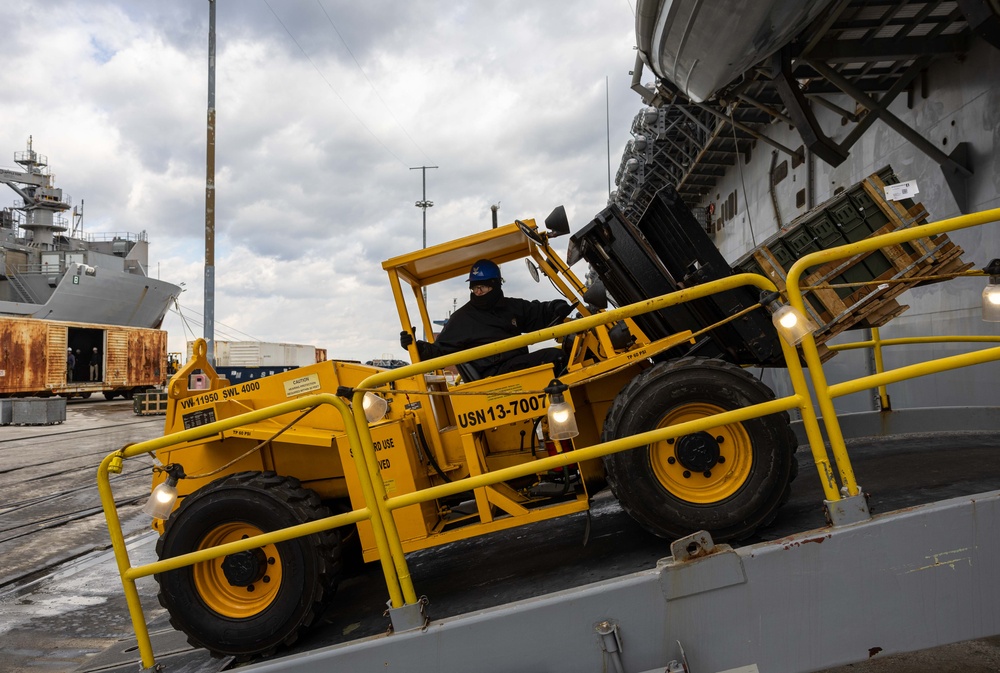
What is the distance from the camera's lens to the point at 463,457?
4.30 m

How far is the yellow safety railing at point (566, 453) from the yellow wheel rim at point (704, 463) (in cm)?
59

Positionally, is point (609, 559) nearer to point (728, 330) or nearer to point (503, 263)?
point (728, 330)

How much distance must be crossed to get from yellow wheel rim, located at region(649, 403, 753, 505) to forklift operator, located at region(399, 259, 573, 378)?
1.09 m

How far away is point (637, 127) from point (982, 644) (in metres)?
19.8

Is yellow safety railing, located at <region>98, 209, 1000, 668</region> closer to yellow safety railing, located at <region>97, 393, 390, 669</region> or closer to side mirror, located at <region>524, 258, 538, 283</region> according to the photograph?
yellow safety railing, located at <region>97, 393, 390, 669</region>

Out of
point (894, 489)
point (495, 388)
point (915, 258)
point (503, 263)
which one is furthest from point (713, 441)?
point (915, 258)

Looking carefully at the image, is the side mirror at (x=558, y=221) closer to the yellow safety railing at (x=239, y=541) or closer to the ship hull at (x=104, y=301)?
the yellow safety railing at (x=239, y=541)

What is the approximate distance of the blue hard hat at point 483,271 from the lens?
4.55 meters

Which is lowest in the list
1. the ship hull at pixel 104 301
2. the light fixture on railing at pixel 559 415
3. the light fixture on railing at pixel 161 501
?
the light fixture on railing at pixel 559 415

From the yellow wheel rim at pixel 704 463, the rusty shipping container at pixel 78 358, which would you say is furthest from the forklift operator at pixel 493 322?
the rusty shipping container at pixel 78 358

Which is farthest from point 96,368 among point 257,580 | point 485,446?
point 485,446

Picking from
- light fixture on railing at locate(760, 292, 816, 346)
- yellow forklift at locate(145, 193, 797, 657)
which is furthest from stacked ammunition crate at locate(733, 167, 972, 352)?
light fixture on railing at locate(760, 292, 816, 346)

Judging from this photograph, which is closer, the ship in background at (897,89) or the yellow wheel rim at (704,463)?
the yellow wheel rim at (704,463)

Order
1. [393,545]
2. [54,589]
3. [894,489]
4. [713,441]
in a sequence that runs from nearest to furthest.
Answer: [393,545], [713,441], [894,489], [54,589]
